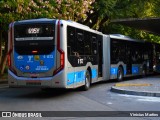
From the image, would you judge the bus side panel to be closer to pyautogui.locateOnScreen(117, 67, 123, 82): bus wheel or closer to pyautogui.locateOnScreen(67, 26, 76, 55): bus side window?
pyautogui.locateOnScreen(117, 67, 123, 82): bus wheel

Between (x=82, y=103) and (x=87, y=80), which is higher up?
(x=87, y=80)

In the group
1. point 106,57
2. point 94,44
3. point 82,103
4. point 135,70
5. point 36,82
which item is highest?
point 94,44

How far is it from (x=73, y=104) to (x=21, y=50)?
352 cm

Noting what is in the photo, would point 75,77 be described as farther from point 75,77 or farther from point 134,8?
point 134,8

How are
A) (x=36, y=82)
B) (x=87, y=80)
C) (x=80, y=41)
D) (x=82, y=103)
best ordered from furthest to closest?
(x=87, y=80) < (x=80, y=41) < (x=36, y=82) < (x=82, y=103)

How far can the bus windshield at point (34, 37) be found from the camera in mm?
14805

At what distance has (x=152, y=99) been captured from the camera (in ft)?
47.3

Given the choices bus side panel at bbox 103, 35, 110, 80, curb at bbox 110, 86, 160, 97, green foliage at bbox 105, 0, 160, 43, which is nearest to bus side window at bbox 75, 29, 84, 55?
curb at bbox 110, 86, 160, 97

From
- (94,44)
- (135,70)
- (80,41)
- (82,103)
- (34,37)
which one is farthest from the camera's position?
(135,70)

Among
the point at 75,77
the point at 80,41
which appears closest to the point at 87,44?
the point at 80,41

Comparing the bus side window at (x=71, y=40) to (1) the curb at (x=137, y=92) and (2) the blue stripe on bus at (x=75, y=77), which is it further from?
(1) the curb at (x=137, y=92)

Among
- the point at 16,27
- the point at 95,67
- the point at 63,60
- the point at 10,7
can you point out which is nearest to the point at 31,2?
the point at 10,7

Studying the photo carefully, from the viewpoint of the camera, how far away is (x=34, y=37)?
15.0 metres

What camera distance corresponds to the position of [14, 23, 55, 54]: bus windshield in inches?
583
